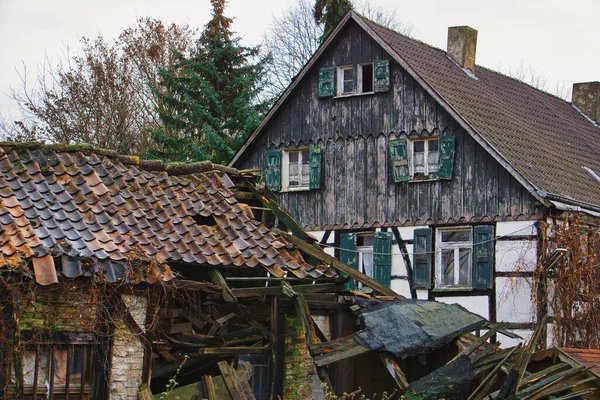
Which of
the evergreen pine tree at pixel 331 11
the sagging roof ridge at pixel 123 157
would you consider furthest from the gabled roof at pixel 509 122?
the sagging roof ridge at pixel 123 157

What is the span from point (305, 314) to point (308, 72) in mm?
9786

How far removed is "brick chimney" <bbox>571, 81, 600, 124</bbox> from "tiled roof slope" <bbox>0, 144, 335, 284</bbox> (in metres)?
17.5

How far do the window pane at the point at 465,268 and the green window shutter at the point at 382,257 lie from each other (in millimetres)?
1594

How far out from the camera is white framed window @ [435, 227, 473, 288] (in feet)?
66.5

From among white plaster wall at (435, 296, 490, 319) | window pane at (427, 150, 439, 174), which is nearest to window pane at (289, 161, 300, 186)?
window pane at (427, 150, 439, 174)

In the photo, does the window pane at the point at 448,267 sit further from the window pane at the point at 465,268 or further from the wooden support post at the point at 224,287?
the wooden support post at the point at 224,287

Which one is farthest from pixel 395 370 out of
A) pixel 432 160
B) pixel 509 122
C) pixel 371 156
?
pixel 509 122

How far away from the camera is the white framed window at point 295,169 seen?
22.9 metres

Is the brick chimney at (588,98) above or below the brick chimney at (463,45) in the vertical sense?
below

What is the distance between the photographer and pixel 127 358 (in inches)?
492

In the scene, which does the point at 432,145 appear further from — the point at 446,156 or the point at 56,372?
the point at 56,372

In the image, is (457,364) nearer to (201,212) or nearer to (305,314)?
(305,314)

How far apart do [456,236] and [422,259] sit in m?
0.85

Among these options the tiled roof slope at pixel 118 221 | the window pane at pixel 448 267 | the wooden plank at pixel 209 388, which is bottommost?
the wooden plank at pixel 209 388
